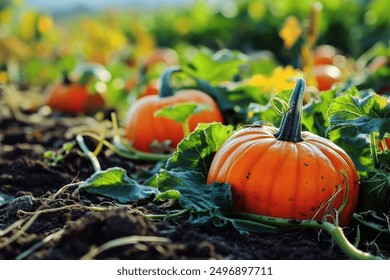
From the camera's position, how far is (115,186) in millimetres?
3479

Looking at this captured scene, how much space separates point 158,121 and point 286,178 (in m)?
1.62

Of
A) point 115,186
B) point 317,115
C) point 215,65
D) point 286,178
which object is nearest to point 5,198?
point 115,186

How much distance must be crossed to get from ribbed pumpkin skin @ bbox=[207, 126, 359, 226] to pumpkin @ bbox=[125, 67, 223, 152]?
1336 mm

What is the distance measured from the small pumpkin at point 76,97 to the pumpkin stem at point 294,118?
137 inches

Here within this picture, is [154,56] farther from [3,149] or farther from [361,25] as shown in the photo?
[3,149]

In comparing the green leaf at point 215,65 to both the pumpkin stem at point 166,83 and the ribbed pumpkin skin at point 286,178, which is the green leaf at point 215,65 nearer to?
the pumpkin stem at point 166,83

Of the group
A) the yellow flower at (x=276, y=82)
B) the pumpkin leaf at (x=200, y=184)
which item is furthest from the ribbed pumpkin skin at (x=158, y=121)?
the pumpkin leaf at (x=200, y=184)

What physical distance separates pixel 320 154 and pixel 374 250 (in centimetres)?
45

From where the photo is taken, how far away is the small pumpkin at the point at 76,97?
21.4 ft

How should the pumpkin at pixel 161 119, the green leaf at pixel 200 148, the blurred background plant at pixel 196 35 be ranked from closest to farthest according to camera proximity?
the green leaf at pixel 200 148 < the pumpkin at pixel 161 119 < the blurred background plant at pixel 196 35

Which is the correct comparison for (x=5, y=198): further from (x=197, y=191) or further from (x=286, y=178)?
(x=286, y=178)

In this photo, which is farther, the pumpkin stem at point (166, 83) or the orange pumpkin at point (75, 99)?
the orange pumpkin at point (75, 99)

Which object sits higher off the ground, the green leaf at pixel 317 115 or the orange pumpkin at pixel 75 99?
the green leaf at pixel 317 115
